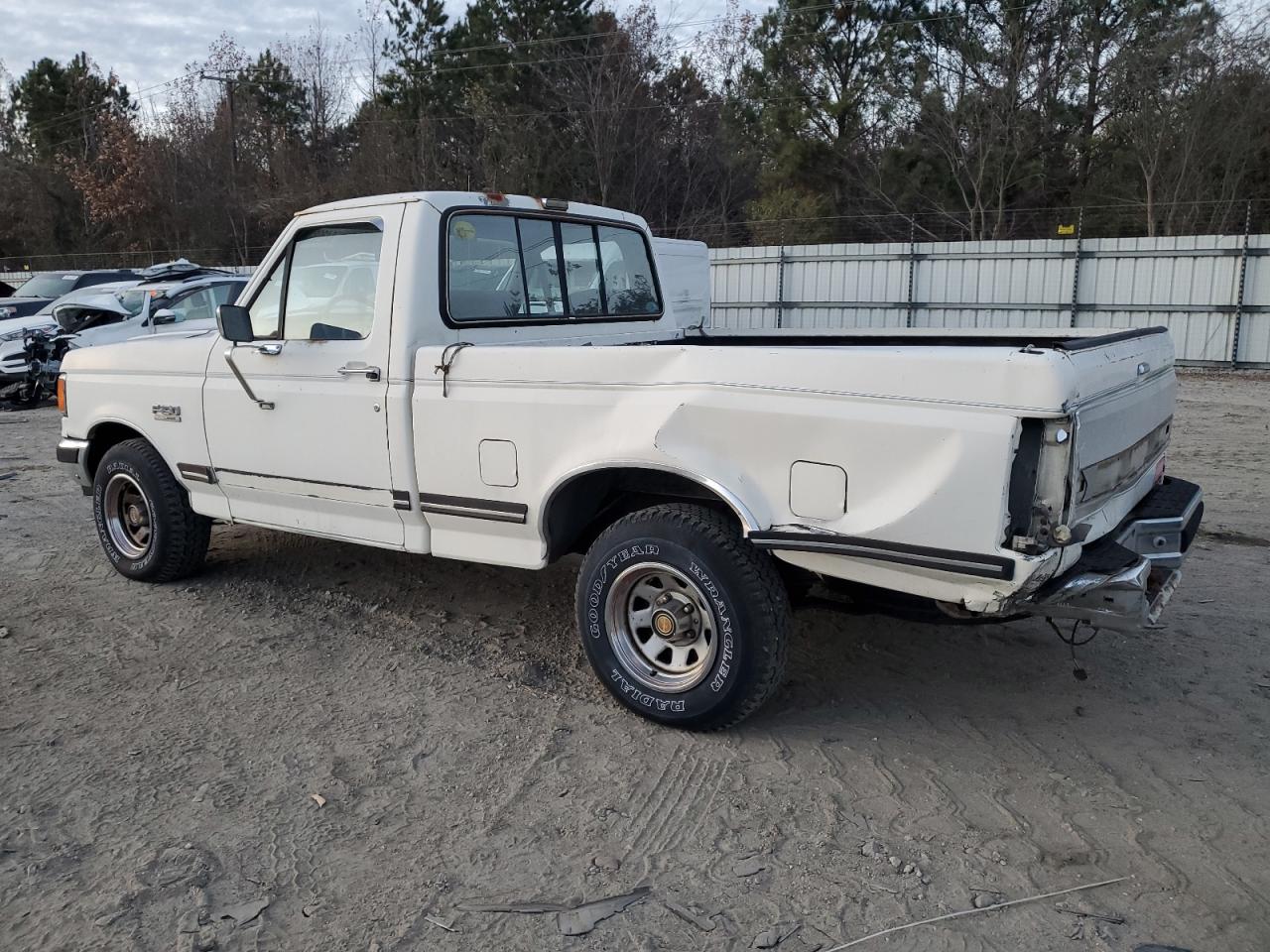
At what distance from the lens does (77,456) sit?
6102mm

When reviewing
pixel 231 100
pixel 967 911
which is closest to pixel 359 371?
pixel 967 911

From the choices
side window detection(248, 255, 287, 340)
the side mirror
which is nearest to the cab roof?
side window detection(248, 255, 287, 340)

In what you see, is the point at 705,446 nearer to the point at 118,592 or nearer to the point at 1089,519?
the point at 1089,519

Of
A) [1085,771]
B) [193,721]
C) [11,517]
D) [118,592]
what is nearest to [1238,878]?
[1085,771]

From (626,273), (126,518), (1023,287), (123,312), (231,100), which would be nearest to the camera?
(626,273)

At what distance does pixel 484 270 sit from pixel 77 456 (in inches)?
121

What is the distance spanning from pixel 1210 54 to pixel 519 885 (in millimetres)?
25705

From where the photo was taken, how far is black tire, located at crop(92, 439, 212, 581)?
5.66 meters

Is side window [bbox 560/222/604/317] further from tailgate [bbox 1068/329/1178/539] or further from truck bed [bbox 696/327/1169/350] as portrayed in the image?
tailgate [bbox 1068/329/1178/539]

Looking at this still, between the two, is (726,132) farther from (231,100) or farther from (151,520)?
(151,520)

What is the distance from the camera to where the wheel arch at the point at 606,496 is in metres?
3.87

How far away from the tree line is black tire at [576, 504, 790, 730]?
60.1 ft

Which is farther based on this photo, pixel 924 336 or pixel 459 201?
pixel 924 336

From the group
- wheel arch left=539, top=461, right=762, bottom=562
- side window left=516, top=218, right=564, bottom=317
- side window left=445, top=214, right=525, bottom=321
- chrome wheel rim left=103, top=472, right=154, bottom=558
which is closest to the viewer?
wheel arch left=539, top=461, right=762, bottom=562
